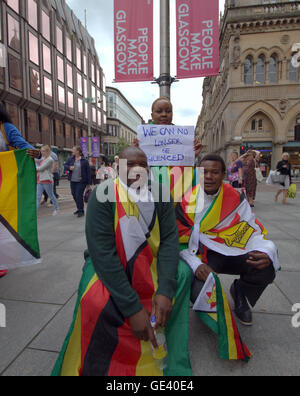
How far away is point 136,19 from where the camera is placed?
4.51 metres

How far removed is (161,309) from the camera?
1.37 m

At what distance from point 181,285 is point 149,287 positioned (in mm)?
213

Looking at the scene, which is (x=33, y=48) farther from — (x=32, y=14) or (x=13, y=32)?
(x=32, y=14)

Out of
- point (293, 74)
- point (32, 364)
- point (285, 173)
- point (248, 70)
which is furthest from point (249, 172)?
point (293, 74)

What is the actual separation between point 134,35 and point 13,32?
26120 millimetres

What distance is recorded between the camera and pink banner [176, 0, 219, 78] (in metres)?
4.35

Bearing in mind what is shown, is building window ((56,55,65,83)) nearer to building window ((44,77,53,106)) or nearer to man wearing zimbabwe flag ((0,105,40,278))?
building window ((44,77,53,106))

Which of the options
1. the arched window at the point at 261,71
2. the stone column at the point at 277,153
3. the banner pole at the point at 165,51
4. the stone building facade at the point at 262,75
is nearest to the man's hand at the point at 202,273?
the banner pole at the point at 165,51

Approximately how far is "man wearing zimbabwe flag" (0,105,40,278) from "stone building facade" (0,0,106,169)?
2190 cm

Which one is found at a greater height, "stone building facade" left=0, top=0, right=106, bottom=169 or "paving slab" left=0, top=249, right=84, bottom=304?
"stone building facade" left=0, top=0, right=106, bottom=169

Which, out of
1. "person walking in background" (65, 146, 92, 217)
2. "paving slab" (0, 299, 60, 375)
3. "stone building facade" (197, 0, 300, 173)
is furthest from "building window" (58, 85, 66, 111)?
"paving slab" (0, 299, 60, 375)

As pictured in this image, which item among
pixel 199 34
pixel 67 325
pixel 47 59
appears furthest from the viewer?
pixel 47 59
